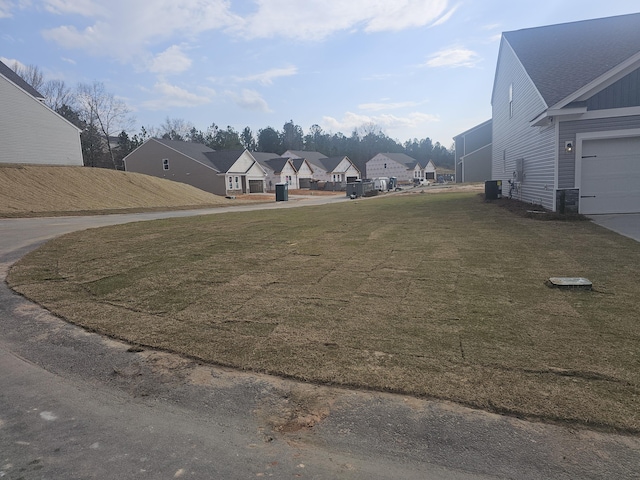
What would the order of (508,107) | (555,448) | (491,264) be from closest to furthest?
(555,448), (491,264), (508,107)

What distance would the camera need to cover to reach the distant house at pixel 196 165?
48.3m

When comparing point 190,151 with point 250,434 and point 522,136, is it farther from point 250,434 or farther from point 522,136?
point 250,434

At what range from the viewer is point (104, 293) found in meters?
6.04

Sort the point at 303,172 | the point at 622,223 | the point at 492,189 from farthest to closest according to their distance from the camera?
the point at 303,172 → the point at 492,189 → the point at 622,223

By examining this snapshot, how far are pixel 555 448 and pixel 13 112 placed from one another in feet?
121

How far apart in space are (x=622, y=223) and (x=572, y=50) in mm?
8885

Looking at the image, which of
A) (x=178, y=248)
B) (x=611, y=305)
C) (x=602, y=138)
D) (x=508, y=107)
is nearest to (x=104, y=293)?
(x=178, y=248)

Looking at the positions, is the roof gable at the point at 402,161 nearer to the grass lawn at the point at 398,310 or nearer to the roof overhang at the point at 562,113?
the roof overhang at the point at 562,113

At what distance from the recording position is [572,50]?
53.2 feet

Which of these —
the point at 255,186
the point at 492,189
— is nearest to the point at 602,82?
the point at 492,189

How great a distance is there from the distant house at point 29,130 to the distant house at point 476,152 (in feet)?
147

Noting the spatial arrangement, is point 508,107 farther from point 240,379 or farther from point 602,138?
point 240,379

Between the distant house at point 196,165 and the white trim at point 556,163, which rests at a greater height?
the distant house at point 196,165

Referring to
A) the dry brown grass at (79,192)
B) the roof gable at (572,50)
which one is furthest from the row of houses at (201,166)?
the roof gable at (572,50)
